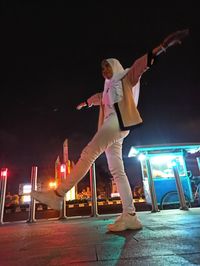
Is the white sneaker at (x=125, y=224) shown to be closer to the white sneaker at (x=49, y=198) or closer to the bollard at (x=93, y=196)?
the white sneaker at (x=49, y=198)

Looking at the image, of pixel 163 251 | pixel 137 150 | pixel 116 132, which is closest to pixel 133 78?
pixel 116 132

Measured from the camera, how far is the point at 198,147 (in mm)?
8070

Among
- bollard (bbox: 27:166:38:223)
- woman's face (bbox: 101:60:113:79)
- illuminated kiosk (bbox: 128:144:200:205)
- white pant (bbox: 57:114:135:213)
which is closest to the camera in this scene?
white pant (bbox: 57:114:135:213)

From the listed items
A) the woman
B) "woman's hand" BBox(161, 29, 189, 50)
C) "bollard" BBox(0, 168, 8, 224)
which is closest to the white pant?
the woman

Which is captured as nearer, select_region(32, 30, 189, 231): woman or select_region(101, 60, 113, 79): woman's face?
select_region(32, 30, 189, 231): woman

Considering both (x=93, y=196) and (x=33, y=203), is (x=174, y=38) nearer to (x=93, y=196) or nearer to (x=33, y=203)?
(x=93, y=196)

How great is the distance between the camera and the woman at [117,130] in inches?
60.3

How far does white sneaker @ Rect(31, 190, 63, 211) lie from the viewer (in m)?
1.52

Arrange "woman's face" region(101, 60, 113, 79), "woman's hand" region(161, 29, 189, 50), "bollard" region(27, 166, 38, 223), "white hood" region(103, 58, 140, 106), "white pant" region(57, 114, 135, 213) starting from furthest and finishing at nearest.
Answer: "bollard" region(27, 166, 38, 223) → "woman's face" region(101, 60, 113, 79) → "white hood" region(103, 58, 140, 106) → "white pant" region(57, 114, 135, 213) → "woman's hand" region(161, 29, 189, 50)

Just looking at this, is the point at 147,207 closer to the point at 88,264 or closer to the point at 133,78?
the point at 133,78

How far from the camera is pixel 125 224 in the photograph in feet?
5.08

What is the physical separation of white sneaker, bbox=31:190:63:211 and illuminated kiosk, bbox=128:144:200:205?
5.94 metres

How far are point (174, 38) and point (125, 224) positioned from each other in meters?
1.43

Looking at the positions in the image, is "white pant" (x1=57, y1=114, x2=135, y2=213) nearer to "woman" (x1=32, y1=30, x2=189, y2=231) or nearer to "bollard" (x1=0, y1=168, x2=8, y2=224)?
"woman" (x1=32, y1=30, x2=189, y2=231)
